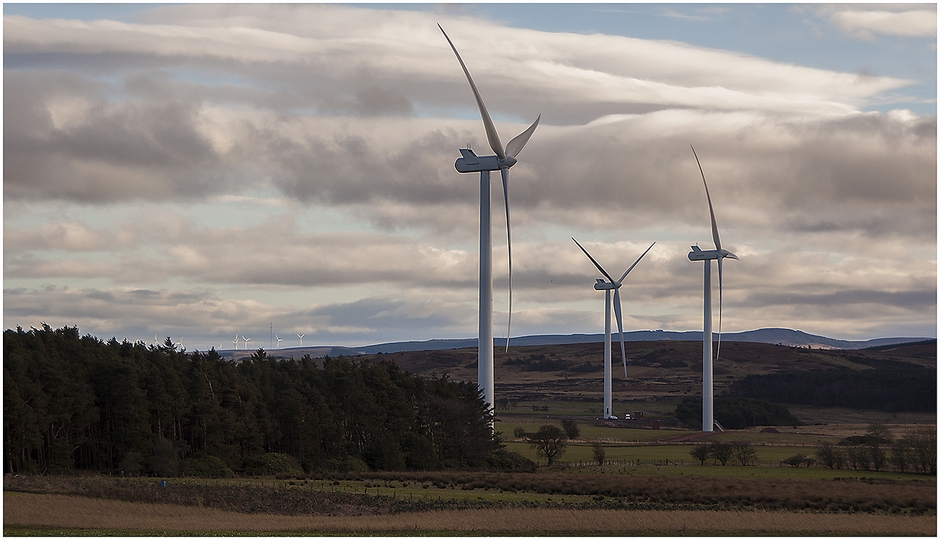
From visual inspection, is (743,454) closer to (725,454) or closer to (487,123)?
Result: (725,454)

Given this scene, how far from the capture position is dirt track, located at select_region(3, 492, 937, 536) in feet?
172

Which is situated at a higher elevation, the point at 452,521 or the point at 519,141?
the point at 519,141

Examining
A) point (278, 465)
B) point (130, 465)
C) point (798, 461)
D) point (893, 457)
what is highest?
point (893, 457)

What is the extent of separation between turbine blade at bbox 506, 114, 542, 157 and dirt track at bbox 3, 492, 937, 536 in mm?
40721

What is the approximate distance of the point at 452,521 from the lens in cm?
5728

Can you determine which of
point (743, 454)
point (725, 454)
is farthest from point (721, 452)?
point (743, 454)

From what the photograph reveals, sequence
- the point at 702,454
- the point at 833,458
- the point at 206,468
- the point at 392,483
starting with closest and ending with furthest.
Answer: the point at 392,483, the point at 206,468, the point at 833,458, the point at 702,454

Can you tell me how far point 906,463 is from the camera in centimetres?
10081

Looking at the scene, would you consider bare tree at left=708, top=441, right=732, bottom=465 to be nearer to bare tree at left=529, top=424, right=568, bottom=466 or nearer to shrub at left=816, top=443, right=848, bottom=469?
shrub at left=816, top=443, right=848, bottom=469

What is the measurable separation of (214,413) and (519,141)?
39.8 meters

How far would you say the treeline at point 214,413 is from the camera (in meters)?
86.6

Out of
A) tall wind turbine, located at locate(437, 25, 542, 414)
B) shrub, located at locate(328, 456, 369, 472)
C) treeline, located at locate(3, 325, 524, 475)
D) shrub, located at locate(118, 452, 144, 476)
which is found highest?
tall wind turbine, located at locate(437, 25, 542, 414)

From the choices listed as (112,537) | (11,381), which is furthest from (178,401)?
(112,537)

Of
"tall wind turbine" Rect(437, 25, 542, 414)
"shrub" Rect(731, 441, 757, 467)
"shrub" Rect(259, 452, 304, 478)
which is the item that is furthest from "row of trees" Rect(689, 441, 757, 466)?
"shrub" Rect(259, 452, 304, 478)
